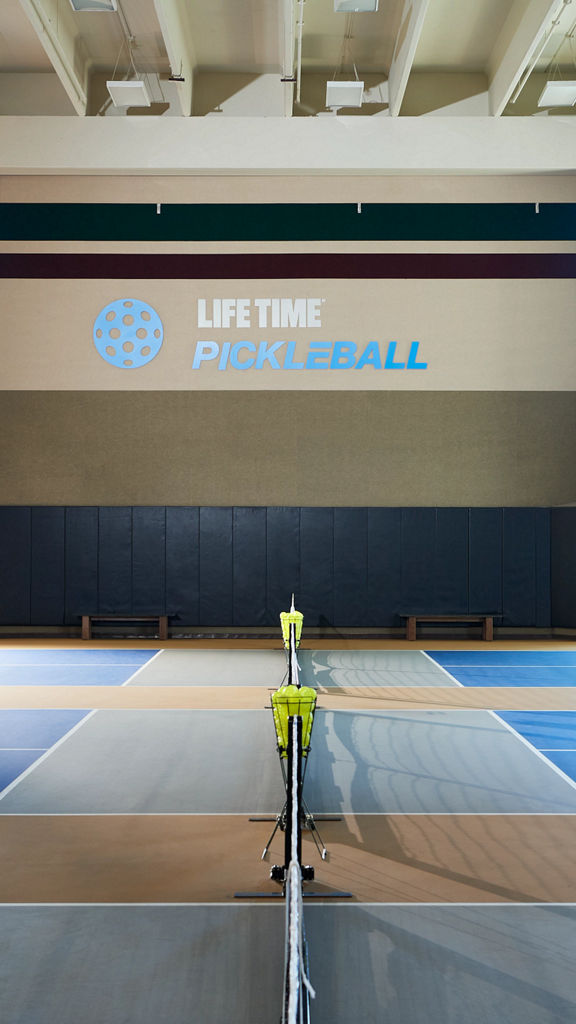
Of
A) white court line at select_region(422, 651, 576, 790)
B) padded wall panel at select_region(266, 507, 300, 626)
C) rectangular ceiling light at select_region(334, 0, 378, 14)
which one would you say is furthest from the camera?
padded wall panel at select_region(266, 507, 300, 626)

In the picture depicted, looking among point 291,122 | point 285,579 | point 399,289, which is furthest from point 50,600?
point 291,122

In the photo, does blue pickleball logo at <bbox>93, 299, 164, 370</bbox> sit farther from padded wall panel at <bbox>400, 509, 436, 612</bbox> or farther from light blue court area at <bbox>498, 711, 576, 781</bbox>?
light blue court area at <bbox>498, 711, 576, 781</bbox>

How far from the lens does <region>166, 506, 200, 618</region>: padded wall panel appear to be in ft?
52.2

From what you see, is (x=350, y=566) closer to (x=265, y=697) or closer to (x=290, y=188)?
(x=265, y=697)

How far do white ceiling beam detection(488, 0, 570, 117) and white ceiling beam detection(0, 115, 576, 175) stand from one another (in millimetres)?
665

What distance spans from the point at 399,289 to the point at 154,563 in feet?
21.6

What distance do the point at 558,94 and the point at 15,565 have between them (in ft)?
39.4

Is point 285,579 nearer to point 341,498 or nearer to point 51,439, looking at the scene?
point 341,498

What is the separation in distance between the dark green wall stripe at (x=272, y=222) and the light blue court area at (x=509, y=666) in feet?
24.3

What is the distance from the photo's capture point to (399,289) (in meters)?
16.0

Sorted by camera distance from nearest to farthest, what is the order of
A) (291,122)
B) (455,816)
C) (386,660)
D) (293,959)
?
(293,959)
(455,816)
(386,660)
(291,122)

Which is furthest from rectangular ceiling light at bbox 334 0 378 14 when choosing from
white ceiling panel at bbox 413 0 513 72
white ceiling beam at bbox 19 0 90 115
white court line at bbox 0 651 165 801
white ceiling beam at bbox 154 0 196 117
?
white court line at bbox 0 651 165 801

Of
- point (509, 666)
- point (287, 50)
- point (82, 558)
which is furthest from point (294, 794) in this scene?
point (287, 50)

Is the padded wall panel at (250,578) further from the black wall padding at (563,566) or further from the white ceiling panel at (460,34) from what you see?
the white ceiling panel at (460,34)
